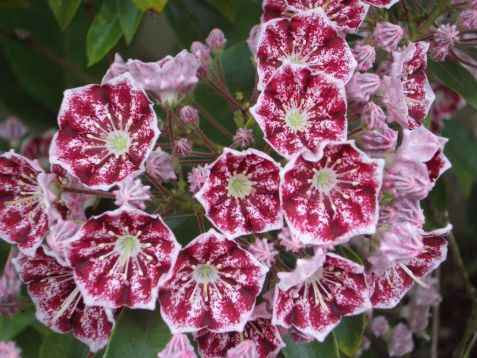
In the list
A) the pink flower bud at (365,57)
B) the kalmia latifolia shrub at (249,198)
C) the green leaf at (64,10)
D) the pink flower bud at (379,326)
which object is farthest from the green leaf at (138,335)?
the pink flower bud at (379,326)

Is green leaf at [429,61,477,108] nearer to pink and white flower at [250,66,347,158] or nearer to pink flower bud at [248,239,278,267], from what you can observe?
pink and white flower at [250,66,347,158]

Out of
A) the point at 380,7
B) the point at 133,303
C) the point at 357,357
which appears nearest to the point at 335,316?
the point at 133,303

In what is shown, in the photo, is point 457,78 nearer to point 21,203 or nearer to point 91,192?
point 91,192

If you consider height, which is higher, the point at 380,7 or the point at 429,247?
the point at 380,7

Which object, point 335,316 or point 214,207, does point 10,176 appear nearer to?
point 214,207

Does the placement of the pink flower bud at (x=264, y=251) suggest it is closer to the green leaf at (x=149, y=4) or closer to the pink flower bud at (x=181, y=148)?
the pink flower bud at (x=181, y=148)

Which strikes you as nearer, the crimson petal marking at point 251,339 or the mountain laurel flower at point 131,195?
the mountain laurel flower at point 131,195
